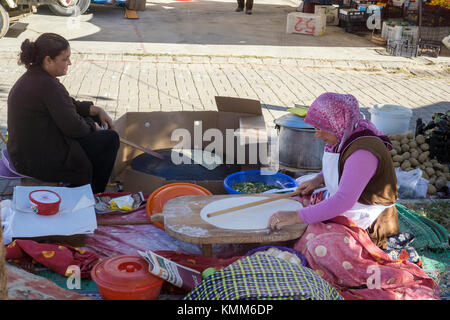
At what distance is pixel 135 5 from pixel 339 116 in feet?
35.8

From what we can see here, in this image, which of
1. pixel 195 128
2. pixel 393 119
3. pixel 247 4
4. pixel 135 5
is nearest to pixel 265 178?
pixel 195 128

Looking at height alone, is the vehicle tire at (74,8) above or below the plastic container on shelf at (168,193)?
above

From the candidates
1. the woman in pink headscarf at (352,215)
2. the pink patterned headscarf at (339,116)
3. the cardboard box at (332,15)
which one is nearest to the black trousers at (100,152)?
the woman in pink headscarf at (352,215)

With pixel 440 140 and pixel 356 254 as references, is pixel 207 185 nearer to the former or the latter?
pixel 356 254

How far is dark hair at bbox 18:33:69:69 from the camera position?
3389mm

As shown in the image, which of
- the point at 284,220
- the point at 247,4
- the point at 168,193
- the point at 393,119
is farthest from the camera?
the point at 247,4

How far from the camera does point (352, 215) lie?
279cm

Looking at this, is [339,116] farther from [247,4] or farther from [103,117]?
[247,4]

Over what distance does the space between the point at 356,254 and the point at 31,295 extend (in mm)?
1584

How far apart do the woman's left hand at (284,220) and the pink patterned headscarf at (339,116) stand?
45 centimetres

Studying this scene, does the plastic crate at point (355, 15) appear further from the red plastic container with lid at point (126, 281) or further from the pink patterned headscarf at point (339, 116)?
the red plastic container with lid at point (126, 281)

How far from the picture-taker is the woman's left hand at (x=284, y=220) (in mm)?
2768

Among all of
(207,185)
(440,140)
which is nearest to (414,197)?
(440,140)

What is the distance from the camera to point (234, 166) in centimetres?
425
